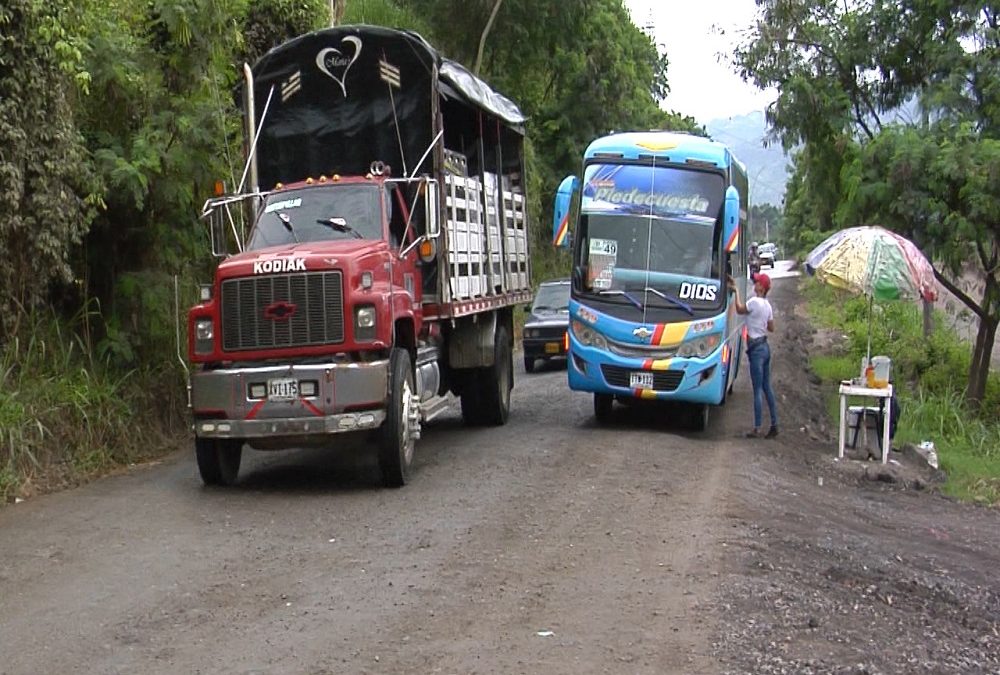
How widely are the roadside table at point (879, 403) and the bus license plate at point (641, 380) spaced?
7.14 feet

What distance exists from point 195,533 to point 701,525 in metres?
3.81

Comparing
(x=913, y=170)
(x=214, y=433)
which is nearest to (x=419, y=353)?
(x=214, y=433)

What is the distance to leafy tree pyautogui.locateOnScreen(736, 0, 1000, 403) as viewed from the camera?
56.3 feet

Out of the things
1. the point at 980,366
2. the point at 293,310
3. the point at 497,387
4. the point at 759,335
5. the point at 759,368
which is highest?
the point at 293,310

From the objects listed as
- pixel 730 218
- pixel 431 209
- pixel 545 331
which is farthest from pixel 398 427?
pixel 545 331

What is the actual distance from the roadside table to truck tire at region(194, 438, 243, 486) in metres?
6.75

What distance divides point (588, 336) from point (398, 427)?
4555 mm

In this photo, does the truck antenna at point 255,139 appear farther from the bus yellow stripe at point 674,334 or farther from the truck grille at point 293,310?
the bus yellow stripe at point 674,334

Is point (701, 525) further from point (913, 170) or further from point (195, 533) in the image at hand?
point (913, 170)

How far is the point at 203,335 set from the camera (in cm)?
1049

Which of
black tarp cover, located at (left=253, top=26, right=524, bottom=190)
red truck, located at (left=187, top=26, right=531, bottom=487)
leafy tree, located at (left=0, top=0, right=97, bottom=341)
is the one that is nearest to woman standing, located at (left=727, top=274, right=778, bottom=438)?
red truck, located at (left=187, top=26, right=531, bottom=487)

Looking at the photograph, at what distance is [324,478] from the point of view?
447 inches

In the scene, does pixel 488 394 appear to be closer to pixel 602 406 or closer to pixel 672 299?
pixel 602 406

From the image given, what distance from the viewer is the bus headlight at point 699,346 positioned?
45.8 ft
